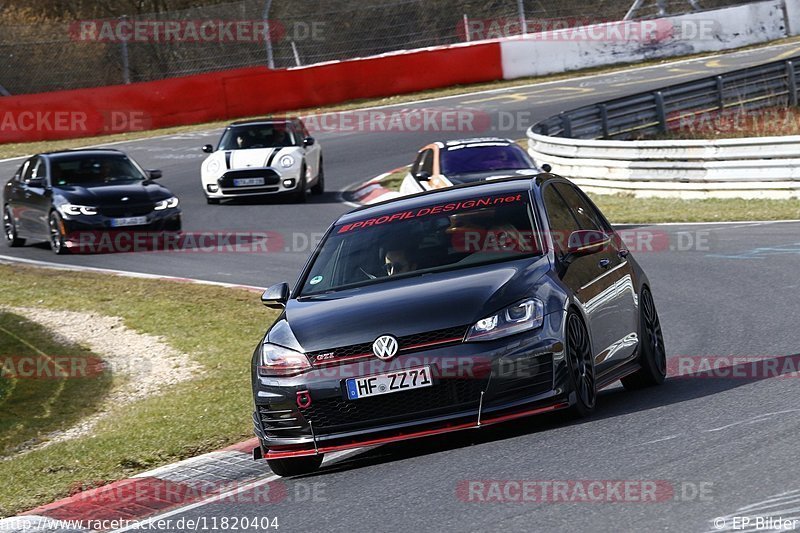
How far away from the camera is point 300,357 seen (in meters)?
7.68

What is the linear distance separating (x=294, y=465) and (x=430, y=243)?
5.44 feet

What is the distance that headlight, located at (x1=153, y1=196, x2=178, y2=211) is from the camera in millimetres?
21312

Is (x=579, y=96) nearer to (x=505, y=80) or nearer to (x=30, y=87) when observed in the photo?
(x=505, y=80)

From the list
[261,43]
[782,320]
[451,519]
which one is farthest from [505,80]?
[451,519]

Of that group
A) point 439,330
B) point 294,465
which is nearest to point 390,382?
point 439,330

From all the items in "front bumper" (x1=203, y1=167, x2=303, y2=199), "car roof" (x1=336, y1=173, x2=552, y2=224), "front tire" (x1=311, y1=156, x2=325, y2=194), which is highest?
"car roof" (x1=336, y1=173, x2=552, y2=224)

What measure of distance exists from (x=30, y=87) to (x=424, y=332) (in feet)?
106

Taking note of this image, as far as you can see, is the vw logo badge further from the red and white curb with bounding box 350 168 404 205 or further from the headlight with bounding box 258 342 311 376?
the red and white curb with bounding box 350 168 404 205

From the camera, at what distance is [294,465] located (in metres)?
7.96

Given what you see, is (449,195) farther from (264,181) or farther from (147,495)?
(264,181)

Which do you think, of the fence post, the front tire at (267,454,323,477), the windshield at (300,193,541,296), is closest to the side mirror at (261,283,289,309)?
the windshield at (300,193,541,296)

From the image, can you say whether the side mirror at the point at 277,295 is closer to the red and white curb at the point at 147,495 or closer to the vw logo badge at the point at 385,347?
the red and white curb at the point at 147,495

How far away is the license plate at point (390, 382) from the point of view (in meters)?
7.44

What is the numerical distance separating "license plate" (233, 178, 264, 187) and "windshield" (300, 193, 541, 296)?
669 inches
